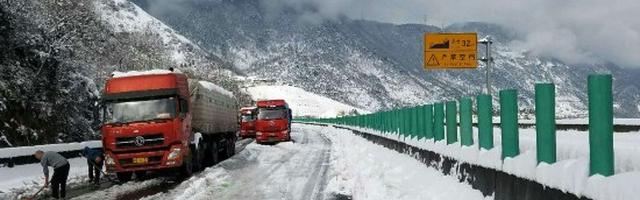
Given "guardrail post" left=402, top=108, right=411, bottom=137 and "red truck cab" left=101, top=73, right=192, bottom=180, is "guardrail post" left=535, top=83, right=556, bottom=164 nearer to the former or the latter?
"guardrail post" left=402, top=108, right=411, bottom=137

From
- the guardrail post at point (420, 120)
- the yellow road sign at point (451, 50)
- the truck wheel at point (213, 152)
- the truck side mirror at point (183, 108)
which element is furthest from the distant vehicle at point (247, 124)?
the guardrail post at point (420, 120)

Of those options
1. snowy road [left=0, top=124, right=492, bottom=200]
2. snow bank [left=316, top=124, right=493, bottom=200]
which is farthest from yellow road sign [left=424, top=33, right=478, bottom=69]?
snow bank [left=316, top=124, right=493, bottom=200]

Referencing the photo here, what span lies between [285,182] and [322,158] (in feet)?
31.4

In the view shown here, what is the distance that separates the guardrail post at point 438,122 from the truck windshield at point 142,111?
7713mm

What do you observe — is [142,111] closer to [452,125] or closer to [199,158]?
[199,158]

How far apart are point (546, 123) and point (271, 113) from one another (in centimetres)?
3591

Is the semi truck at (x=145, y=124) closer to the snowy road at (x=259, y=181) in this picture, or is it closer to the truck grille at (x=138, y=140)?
the truck grille at (x=138, y=140)

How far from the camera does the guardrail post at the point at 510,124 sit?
7.12 m

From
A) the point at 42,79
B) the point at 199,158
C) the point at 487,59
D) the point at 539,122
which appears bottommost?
the point at 199,158

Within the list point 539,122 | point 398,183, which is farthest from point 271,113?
point 539,122

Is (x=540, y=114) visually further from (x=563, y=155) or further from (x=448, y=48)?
(x=448, y=48)

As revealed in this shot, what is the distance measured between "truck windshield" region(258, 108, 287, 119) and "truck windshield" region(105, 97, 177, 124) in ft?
74.2

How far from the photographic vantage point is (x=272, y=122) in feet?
135

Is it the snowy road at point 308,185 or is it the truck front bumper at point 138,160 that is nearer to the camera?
the snowy road at point 308,185
